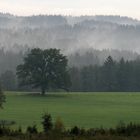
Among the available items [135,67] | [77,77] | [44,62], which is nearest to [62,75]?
[44,62]

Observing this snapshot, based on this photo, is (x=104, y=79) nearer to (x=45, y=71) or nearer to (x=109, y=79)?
(x=109, y=79)

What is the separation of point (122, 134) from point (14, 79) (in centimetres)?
11195

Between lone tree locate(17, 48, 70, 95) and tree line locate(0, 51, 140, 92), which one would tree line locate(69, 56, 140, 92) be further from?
lone tree locate(17, 48, 70, 95)

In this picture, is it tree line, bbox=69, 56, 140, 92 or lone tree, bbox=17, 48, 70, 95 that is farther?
tree line, bbox=69, 56, 140, 92

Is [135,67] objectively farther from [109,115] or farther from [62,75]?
[109,115]

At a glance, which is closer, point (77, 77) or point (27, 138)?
point (27, 138)

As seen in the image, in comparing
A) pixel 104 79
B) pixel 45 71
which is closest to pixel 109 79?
pixel 104 79

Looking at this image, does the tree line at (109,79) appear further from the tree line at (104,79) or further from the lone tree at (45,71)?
the lone tree at (45,71)

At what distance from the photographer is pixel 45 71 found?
11944cm

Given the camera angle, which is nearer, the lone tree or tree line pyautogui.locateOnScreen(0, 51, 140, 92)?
the lone tree

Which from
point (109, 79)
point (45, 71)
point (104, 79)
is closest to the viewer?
point (45, 71)

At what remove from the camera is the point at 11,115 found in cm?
6944

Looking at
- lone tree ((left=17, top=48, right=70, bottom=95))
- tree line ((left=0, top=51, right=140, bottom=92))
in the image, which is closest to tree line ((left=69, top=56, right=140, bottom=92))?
tree line ((left=0, top=51, right=140, bottom=92))

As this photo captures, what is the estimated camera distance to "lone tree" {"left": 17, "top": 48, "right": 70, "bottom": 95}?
384ft
